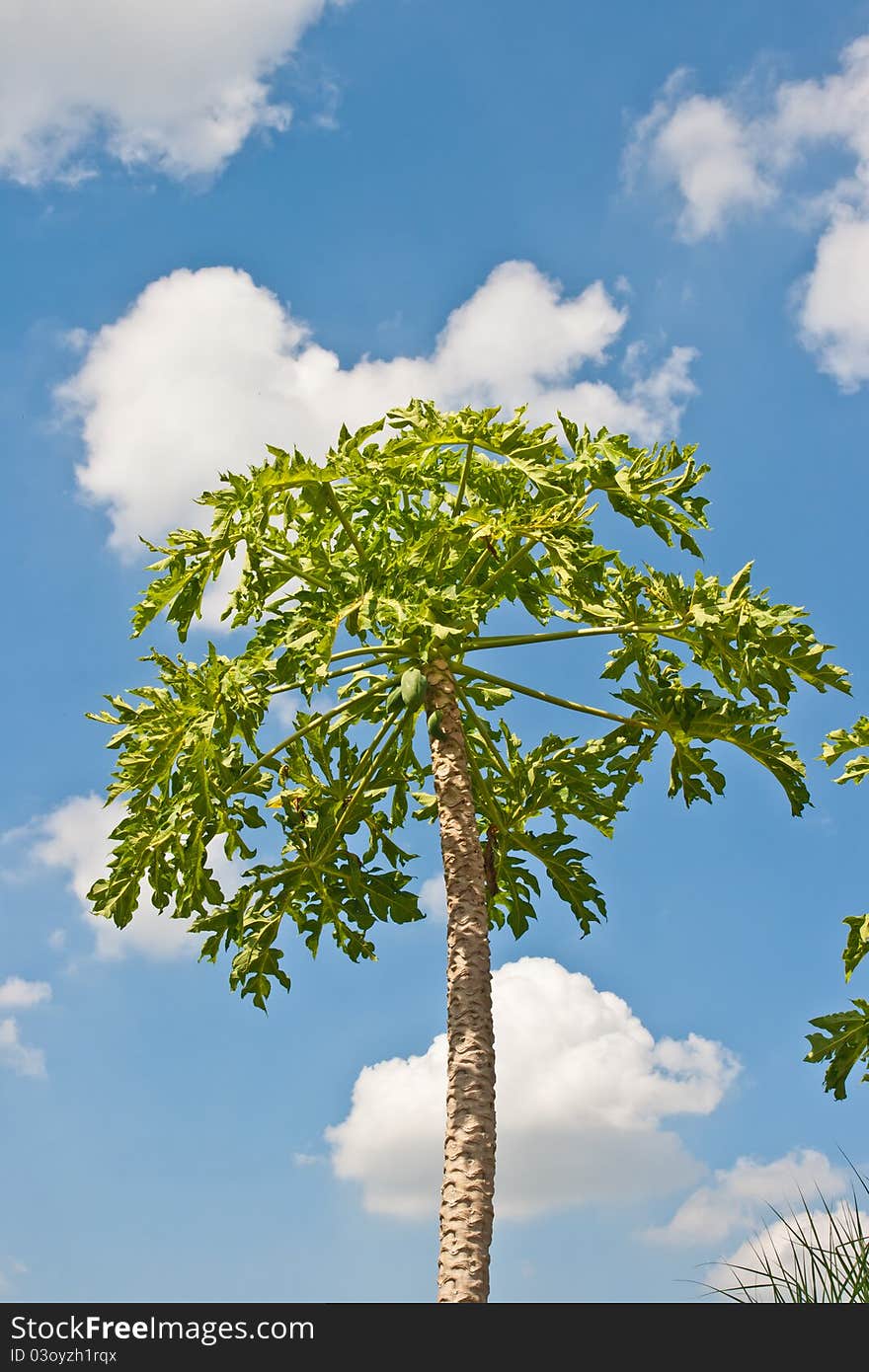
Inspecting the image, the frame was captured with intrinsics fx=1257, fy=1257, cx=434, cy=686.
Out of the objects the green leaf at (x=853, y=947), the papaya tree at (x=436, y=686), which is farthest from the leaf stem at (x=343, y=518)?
the green leaf at (x=853, y=947)

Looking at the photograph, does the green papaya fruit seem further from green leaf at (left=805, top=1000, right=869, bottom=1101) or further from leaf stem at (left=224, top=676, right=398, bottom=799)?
green leaf at (left=805, top=1000, right=869, bottom=1101)

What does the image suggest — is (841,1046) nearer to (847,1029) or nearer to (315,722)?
(847,1029)

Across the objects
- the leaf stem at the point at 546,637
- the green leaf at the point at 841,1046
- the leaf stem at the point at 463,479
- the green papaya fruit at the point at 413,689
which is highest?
the leaf stem at the point at 463,479

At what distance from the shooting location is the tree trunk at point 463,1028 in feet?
23.5

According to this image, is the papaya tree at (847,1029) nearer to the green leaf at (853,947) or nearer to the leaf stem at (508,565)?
the green leaf at (853,947)

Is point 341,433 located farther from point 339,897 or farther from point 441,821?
point 339,897

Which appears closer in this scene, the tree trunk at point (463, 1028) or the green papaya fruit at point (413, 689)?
the tree trunk at point (463, 1028)

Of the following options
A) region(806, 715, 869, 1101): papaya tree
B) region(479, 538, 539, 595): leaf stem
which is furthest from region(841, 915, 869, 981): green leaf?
region(479, 538, 539, 595): leaf stem

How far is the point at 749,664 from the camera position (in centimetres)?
834

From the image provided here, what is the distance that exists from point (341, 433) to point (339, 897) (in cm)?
371
